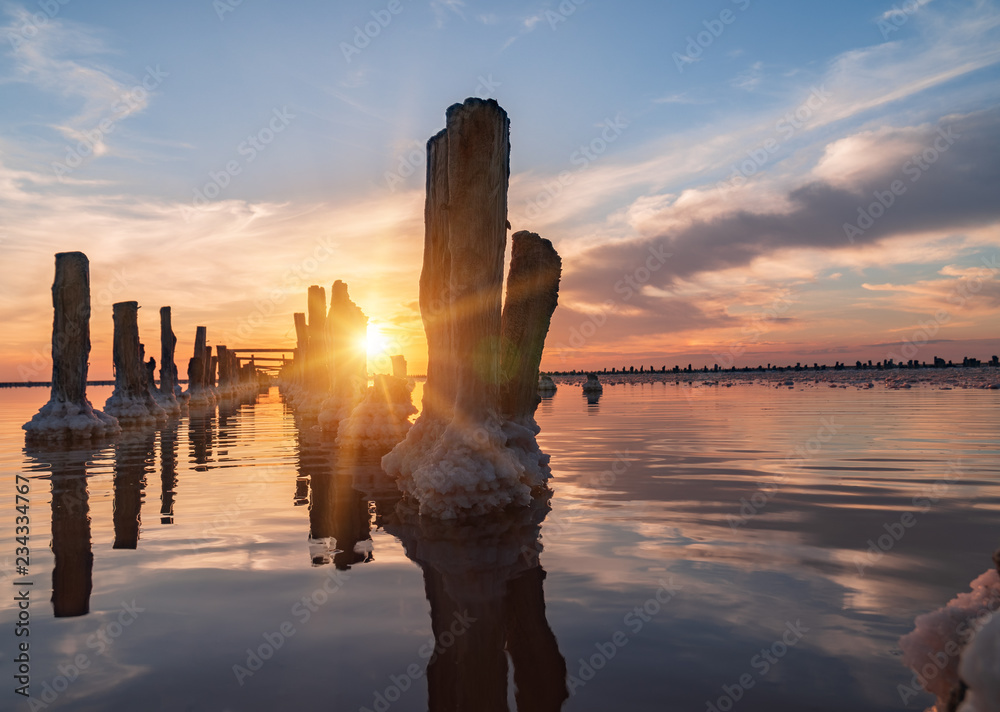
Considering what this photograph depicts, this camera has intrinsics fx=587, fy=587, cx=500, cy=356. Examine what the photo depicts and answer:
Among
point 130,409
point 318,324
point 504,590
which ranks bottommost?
point 504,590

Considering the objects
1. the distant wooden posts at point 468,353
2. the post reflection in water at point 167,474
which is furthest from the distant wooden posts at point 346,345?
the distant wooden posts at point 468,353

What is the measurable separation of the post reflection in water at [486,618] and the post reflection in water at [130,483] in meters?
2.62

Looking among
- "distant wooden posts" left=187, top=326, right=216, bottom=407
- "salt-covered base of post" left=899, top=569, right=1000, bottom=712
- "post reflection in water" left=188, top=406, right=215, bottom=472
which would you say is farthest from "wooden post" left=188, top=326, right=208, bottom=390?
"salt-covered base of post" left=899, top=569, right=1000, bottom=712

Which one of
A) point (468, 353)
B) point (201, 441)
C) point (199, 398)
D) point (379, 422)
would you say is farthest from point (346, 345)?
point (199, 398)

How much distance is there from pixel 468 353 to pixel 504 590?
3.87m

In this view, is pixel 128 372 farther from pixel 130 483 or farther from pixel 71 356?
pixel 130 483

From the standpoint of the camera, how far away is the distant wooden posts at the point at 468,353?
691 cm

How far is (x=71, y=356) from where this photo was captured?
14859 mm

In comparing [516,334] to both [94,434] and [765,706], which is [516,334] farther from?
[94,434]

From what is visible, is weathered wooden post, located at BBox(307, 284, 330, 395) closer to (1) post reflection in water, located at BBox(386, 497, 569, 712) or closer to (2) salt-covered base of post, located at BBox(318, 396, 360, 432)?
(2) salt-covered base of post, located at BBox(318, 396, 360, 432)

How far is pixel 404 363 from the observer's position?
26453 millimetres

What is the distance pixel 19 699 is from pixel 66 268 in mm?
15359

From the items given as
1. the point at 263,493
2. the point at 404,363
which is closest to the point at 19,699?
the point at 263,493

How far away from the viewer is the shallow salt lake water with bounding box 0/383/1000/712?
2947 mm
